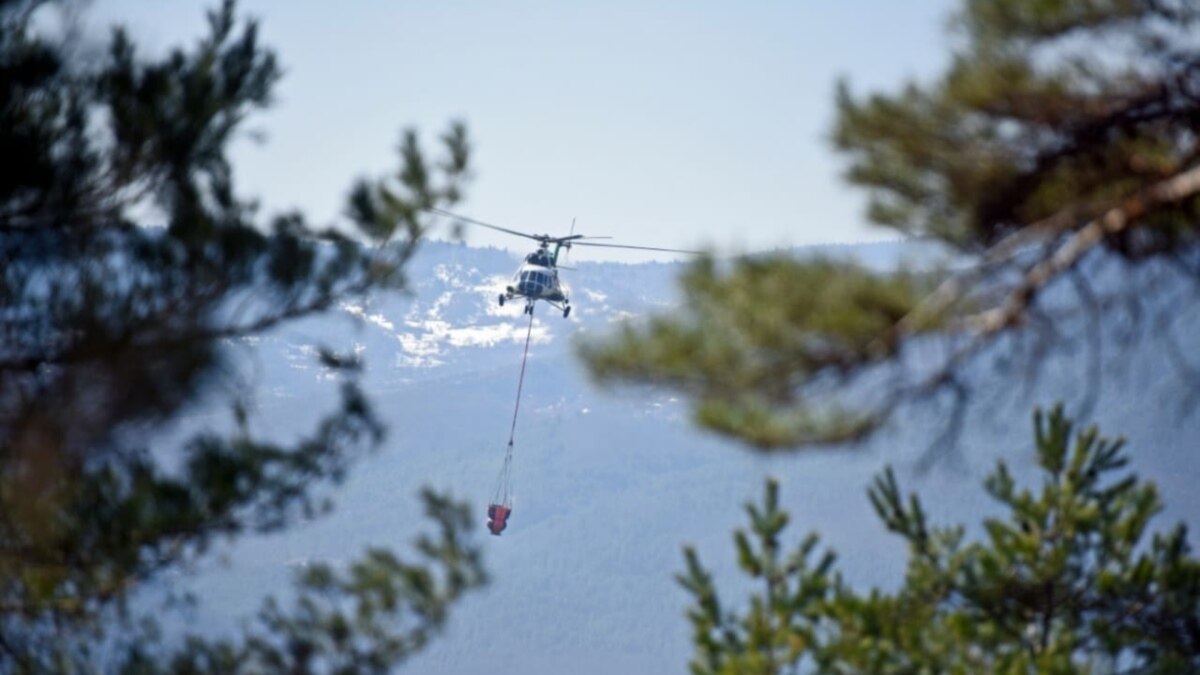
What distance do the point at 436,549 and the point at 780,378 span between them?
4512 mm

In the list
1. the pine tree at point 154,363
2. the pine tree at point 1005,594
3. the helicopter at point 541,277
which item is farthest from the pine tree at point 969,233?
the helicopter at point 541,277

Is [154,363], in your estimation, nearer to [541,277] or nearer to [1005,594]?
[1005,594]

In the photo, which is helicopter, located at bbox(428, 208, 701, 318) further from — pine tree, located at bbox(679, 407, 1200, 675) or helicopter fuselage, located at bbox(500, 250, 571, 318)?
pine tree, located at bbox(679, 407, 1200, 675)

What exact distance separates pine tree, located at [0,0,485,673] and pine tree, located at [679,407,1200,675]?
250 cm

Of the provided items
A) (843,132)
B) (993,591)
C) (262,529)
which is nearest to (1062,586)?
(993,591)

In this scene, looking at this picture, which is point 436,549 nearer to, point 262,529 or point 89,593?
point 262,529

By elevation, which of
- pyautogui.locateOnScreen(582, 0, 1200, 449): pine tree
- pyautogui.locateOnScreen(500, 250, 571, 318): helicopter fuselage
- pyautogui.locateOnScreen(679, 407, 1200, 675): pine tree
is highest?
pyautogui.locateOnScreen(500, 250, 571, 318): helicopter fuselage

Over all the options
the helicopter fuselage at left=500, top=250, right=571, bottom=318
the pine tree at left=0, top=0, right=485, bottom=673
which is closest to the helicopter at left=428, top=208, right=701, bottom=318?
the helicopter fuselage at left=500, top=250, right=571, bottom=318

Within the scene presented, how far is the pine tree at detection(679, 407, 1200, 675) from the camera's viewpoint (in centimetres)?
750

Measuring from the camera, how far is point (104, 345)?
8.25 meters

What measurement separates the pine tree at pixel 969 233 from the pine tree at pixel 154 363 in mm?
3715

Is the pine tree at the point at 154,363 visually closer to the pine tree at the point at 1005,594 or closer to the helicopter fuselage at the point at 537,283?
the pine tree at the point at 1005,594

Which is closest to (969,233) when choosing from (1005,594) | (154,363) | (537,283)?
(1005,594)

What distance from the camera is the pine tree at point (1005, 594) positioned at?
7.50m
